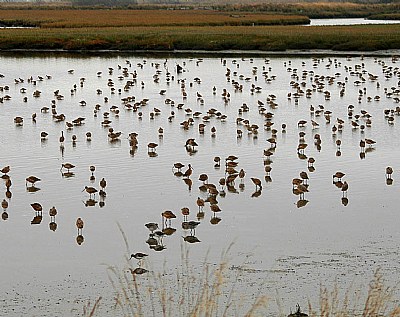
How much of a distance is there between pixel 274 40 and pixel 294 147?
31.6m

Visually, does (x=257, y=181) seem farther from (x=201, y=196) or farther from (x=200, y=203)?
(x=200, y=203)

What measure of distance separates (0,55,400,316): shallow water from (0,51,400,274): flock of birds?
0.11 metres

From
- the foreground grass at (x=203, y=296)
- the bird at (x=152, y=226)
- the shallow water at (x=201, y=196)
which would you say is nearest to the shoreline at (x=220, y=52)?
the shallow water at (x=201, y=196)

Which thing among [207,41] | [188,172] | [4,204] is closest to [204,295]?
[4,204]

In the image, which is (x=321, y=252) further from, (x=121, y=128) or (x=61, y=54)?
(x=61, y=54)

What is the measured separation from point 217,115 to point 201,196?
8776mm

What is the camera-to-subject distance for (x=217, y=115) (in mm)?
23734

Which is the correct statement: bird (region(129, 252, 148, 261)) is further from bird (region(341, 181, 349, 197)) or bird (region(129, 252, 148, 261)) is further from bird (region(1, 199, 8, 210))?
bird (region(341, 181, 349, 197))

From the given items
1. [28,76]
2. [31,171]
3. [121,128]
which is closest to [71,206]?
[31,171]

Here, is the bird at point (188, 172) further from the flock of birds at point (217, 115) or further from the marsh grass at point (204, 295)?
the marsh grass at point (204, 295)

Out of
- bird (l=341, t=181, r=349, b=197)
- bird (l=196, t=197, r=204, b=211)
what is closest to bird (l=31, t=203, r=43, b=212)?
bird (l=196, t=197, r=204, b=211)

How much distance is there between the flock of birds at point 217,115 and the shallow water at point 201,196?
4.4 inches

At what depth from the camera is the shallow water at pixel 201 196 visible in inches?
442

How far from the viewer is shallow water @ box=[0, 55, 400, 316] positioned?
11.2 metres
